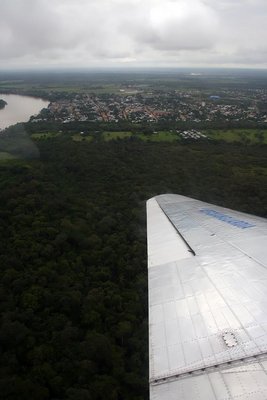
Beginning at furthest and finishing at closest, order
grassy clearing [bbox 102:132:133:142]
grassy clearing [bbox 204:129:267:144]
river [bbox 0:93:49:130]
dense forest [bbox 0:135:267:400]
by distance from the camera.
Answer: river [bbox 0:93:49:130] < grassy clearing [bbox 204:129:267:144] < grassy clearing [bbox 102:132:133:142] < dense forest [bbox 0:135:267:400]

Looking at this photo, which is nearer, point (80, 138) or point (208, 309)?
point (208, 309)

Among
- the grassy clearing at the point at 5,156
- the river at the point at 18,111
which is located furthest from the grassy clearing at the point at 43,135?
the river at the point at 18,111

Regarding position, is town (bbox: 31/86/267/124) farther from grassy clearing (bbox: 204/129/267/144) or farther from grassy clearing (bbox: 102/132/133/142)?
grassy clearing (bbox: 102/132/133/142)

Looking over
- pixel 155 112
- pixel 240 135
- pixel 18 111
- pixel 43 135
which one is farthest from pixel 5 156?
pixel 18 111

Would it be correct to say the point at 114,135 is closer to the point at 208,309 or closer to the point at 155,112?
the point at 155,112

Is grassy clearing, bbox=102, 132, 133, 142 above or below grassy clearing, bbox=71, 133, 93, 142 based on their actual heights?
below

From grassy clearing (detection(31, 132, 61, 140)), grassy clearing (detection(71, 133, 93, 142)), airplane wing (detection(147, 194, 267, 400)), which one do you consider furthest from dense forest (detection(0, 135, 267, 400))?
grassy clearing (detection(31, 132, 61, 140))
